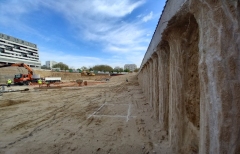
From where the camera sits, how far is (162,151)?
2.48 meters

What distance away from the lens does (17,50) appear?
71.0m

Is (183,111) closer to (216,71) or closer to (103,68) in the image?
(216,71)

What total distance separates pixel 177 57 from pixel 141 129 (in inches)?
88.9

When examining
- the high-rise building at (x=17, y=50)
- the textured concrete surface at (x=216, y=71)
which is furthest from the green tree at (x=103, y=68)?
the textured concrete surface at (x=216, y=71)

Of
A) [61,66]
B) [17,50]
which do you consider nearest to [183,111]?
[61,66]

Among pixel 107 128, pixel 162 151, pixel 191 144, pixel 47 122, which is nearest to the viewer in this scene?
pixel 191 144

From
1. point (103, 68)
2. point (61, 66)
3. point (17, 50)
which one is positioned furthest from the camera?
point (103, 68)

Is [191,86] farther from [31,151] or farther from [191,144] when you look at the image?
[31,151]

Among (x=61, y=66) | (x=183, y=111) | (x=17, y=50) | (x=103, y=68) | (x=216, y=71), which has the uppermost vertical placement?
(x=17, y=50)

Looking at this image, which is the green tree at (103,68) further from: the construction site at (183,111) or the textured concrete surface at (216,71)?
the textured concrete surface at (216,71)

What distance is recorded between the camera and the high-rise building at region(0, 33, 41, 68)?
61781 mm

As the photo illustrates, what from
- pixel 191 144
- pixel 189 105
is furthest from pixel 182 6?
pixel 191 144

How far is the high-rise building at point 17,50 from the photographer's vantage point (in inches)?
2432

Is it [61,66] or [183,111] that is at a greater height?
[61,66]
